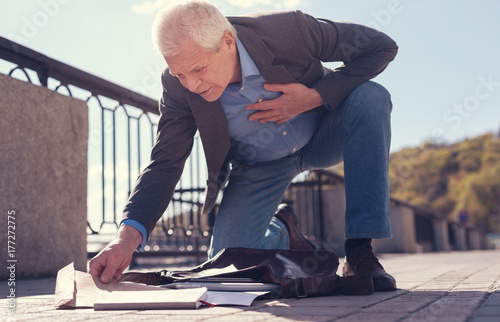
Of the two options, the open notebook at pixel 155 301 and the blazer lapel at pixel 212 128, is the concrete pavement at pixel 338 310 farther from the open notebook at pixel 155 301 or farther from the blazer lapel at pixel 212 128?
the blazer lapel at pixel 212 128

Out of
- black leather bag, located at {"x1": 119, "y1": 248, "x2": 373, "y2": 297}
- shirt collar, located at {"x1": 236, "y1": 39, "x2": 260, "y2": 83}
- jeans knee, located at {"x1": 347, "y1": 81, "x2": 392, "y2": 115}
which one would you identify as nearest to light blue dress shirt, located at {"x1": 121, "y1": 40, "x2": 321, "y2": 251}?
shirt collar, located at {"x1": 236, "y1": 39, "x2": 260, "y2": 83}

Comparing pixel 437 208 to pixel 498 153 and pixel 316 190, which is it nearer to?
pixel 498 153

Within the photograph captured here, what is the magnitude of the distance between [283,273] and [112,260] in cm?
67

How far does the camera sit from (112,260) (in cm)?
209

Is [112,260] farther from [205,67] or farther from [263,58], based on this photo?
[263,58]

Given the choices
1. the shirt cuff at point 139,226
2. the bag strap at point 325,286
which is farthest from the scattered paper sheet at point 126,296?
the shirt cuff at point 139,226

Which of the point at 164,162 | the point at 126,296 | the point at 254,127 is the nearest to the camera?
the point at 126,296

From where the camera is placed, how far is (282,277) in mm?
2084

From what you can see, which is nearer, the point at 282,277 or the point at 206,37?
the point at 282,277

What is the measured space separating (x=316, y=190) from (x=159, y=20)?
20.1ft

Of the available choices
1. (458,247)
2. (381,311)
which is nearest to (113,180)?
(381,311)

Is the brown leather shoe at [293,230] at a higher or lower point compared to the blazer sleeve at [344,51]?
lower

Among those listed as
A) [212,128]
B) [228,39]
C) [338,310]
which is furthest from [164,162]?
[338,310]

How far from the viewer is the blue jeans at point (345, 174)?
241 cm
